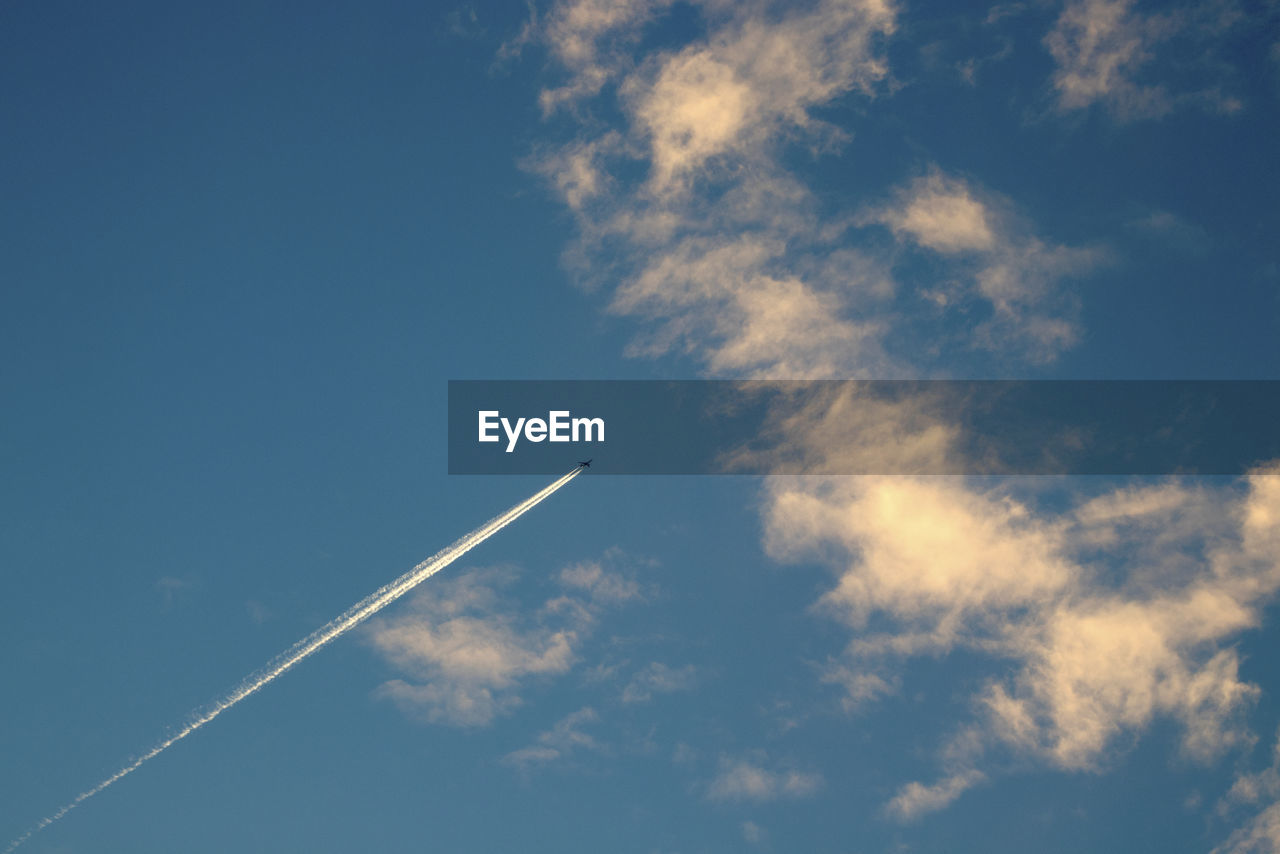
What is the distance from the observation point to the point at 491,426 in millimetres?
152000

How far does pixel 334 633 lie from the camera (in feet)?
559

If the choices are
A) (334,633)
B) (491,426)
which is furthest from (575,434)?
(334,633)

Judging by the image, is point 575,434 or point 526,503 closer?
point 575,434

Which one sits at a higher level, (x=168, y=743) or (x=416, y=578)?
(x=416, y=578)

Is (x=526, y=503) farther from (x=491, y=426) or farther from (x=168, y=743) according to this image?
(x=168, y=743)

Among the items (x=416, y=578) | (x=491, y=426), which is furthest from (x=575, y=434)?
(x=416, y=578)

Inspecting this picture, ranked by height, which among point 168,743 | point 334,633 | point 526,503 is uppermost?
point 526,503

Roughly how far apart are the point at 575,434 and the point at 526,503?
1853 centimetres

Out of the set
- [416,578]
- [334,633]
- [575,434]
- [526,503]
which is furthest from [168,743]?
[575,434]

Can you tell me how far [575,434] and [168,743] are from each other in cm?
8083

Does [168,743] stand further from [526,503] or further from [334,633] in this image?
[526,503]

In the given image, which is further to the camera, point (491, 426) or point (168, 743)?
point (168, 743)

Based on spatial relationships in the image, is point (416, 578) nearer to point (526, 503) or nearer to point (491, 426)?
point (526, 503)

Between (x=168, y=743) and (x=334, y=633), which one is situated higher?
(x=334, y=633)
